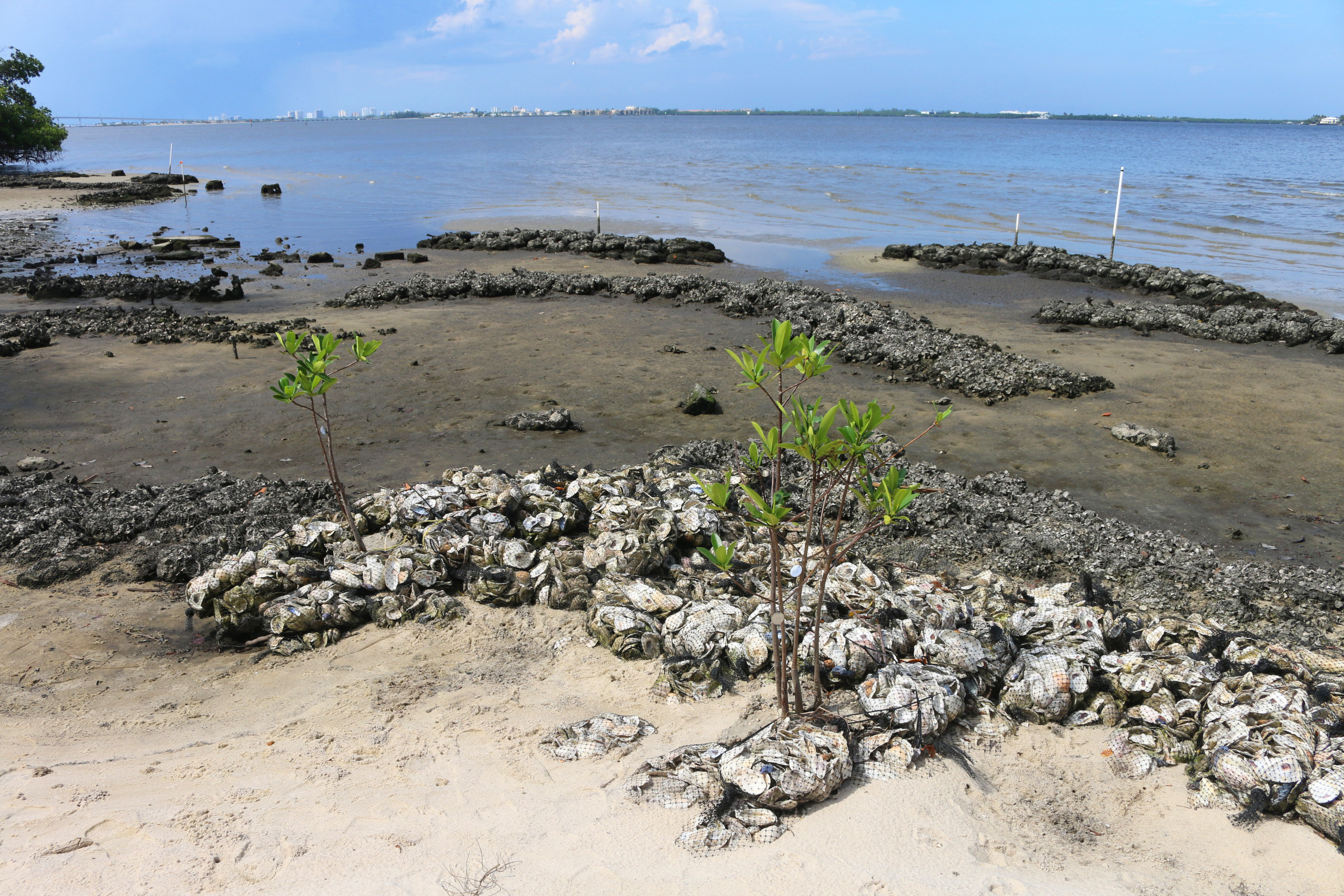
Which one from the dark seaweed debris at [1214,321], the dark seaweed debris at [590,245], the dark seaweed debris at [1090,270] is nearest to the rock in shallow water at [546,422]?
the dark seaweed debris at [1214,321]

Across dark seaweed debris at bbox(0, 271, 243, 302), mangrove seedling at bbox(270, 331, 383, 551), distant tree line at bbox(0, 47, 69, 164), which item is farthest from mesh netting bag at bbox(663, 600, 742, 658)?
distant tree line at bbox(0, 47, 69, 164)

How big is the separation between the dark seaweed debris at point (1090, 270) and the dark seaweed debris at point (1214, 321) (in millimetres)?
924

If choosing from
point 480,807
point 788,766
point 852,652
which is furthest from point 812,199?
point 480,807

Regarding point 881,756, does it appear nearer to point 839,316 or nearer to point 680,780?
point 680,780

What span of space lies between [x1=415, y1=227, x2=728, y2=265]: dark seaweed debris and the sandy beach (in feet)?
39.7

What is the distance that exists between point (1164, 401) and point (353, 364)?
11450 mm

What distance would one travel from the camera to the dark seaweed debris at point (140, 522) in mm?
6082

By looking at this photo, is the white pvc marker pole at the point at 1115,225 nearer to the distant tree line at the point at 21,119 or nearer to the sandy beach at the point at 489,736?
the sandy beach at the point at 489,736

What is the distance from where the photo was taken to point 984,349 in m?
12.4

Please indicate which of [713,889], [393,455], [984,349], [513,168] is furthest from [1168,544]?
[513,168]

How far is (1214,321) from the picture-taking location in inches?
553

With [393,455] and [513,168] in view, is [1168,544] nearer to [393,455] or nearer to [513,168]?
[393,455]

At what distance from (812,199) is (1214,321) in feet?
81.3

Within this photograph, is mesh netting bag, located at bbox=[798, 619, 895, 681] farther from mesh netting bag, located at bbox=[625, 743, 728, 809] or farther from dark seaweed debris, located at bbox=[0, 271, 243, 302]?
dark seaweed debris, located at bbox=[0, 271, 243, 302]
